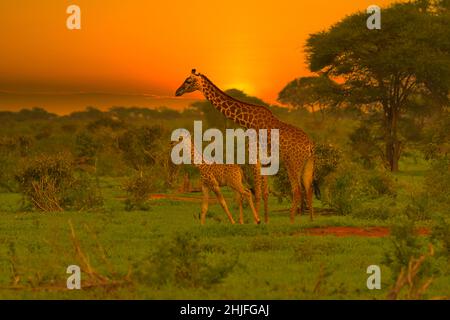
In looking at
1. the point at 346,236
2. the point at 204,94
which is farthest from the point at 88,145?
the point at 346,236

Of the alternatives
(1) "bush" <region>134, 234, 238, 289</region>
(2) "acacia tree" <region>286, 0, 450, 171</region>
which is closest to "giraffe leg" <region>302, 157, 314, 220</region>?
(1) "bush" <region>134, 234, 238, 289</region>

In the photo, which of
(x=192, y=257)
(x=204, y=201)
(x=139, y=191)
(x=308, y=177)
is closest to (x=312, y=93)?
(x=139, y=191)

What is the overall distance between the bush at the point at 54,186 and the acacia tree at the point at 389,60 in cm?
1706

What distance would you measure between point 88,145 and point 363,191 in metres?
18.6

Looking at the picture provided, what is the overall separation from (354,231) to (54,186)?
733cm

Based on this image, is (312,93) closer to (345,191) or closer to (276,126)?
(345,191)

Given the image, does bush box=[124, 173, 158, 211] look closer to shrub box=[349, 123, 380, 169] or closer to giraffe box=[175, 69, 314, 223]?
giraffe box=[175, 69, 314, 223]

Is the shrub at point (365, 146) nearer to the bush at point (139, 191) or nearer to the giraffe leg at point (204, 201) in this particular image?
the bush at point (139, 191)

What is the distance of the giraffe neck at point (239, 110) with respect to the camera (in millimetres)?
14523

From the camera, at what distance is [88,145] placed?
35.8 m

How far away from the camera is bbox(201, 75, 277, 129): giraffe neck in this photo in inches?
572

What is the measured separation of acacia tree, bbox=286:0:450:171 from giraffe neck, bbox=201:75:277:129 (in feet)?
59.5
